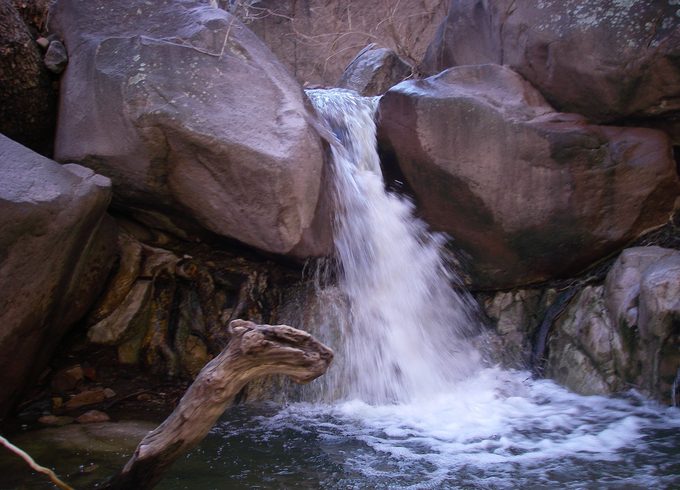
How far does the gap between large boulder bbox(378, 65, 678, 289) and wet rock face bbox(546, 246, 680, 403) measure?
49 centimetres

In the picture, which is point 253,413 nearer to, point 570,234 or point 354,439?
point 354,439

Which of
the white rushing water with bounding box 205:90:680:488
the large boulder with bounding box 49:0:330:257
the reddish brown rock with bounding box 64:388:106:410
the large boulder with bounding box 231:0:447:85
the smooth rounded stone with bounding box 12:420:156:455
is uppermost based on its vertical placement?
the large boulder with bounding box 231:0:447:85

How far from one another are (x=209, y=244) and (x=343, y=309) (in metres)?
1.18

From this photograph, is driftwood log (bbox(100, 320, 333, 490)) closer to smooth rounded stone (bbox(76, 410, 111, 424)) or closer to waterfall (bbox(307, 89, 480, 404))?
smooth rounded stone (bbox(76, 410, 111, 424))

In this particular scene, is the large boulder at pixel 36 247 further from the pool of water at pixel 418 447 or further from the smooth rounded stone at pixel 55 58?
the smooth rounded stone at pixel 55 58

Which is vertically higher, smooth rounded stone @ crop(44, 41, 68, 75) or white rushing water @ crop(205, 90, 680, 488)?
smooth rounded stone @ crop(44, 41, 68, 75)

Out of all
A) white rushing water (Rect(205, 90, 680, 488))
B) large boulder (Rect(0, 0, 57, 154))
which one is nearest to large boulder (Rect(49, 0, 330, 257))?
large boulder (Rect(0, 0, 57, 154))

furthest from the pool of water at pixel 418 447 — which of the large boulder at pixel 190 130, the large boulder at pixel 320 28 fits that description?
the large boulder at pixel 320 28

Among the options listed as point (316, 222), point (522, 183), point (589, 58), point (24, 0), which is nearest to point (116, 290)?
point (316, 222)

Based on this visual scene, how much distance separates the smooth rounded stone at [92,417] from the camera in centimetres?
413

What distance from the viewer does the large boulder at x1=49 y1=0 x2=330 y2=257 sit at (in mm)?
4562

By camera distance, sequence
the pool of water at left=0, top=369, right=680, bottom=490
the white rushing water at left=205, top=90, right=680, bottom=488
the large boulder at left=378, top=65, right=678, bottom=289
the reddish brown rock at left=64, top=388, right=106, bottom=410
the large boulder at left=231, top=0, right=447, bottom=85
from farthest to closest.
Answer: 1. the large boulder at left=231, top=0, right=447, bottom=85
2. the large boulder at left=378, top=65, right=678, bottom=289
3. the reddish brown rock at left=64, top=388, right=106, bottom=410
4. the white rushing water at left=205, top=90, right=680, bottom=488
5. the pool of water at left=0, top=369, right=680, bottom=490

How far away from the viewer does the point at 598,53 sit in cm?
493

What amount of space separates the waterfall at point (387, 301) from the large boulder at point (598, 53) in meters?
1.54
